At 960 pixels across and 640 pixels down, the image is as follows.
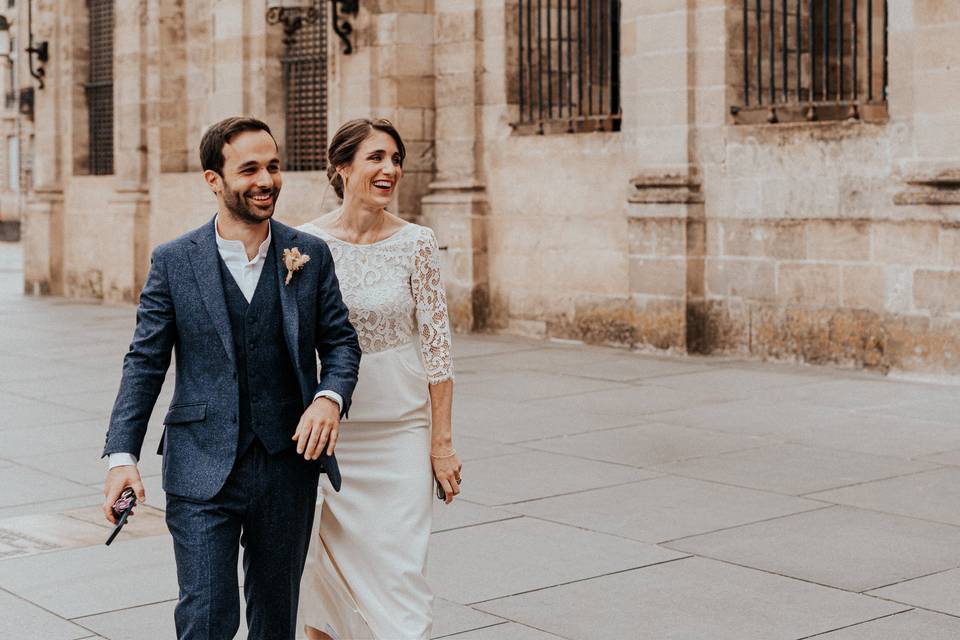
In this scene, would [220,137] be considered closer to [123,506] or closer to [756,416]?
[123,506]

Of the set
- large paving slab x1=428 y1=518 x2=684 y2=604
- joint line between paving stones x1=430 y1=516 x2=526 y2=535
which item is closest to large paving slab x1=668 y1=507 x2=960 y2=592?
large paving slab x1=428 y1=518 x2=684 y2=604

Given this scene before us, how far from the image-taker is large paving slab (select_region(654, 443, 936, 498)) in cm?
723

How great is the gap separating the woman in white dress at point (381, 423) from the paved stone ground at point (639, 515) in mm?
799

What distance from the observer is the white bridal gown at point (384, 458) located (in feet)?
13.6

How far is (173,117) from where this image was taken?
1952 centimetres

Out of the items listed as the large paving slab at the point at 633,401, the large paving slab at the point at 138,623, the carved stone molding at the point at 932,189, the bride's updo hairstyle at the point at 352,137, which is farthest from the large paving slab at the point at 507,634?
the carved stone molding at the point at 932,189

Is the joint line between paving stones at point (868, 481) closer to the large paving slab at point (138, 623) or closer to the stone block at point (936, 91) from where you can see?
the large paving slab at point (138, 623)

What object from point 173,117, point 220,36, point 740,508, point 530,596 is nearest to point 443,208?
point 220,36

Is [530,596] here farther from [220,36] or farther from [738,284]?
[220,36]

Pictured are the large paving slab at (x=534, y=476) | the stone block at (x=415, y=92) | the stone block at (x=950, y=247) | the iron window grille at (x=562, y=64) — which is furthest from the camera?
the stone block at (x=415, y=92)

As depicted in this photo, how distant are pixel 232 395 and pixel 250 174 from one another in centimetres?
54

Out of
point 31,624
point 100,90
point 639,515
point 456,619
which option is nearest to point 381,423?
point 456,619

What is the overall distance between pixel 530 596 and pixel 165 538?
1.82 m

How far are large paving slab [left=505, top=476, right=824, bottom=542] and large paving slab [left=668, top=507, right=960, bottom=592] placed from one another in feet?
0.48
